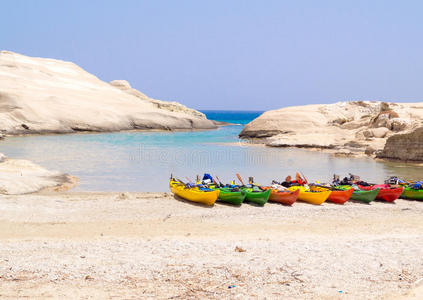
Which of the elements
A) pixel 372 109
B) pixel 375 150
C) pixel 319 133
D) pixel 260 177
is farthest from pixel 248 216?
pixel 372 109

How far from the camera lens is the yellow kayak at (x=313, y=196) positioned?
16016mm

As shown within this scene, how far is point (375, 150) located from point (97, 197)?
22320mm

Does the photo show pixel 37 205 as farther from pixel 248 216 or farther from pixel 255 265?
pixel 255 265

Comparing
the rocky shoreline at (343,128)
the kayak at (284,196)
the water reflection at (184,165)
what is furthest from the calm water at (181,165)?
the kayak at (284,196)

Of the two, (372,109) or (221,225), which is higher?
(372,109)

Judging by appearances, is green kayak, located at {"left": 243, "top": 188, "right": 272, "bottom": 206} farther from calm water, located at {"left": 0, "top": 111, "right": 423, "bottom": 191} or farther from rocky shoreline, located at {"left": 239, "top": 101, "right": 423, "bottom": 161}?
rocky shoreline, located at {"left": 239, "top": 101, "right": 423, "bottom": 161}

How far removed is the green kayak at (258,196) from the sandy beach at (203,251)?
11.9 inches

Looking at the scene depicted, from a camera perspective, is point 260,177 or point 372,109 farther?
point 372,109

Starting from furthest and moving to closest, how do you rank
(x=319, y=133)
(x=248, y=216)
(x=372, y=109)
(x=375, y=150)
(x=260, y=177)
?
(x=372, y=109), (x=319, y=133), (x=375, y=150), (x=260, y=177), (x=248, y=216)

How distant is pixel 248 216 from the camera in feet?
45.7

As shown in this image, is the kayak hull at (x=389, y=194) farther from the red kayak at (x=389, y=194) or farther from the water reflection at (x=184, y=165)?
the water reflection at (x=184, y=165)

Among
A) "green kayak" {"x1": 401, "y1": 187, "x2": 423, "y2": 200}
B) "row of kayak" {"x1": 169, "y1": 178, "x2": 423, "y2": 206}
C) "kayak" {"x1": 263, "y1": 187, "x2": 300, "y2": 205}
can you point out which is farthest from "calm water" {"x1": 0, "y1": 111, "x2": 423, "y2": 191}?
"green kayak" {"x1": 401, "y1": 187, "x2": 423, "y2": 200}

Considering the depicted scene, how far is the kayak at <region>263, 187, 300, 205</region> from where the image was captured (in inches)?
615

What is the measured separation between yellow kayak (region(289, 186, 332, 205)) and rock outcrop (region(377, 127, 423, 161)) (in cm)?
1517
